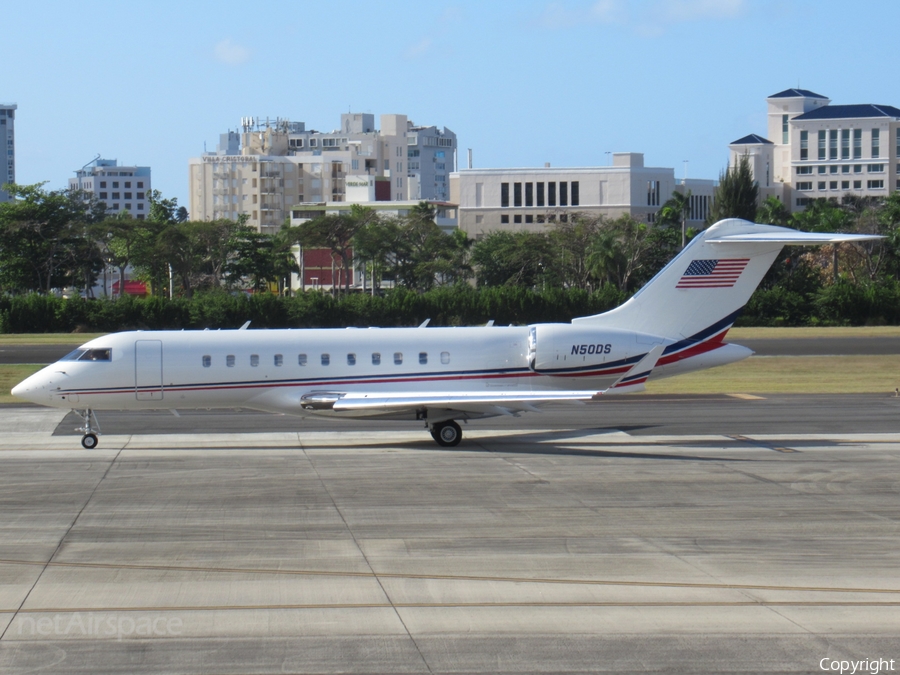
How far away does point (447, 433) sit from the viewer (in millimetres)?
24438

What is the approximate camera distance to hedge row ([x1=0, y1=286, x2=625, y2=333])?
245 feet

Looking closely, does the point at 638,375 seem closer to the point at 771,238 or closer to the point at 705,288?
the point at 705,288

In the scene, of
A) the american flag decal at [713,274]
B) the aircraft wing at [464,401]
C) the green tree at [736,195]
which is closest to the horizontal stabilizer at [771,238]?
the american flag decal at [713,274]

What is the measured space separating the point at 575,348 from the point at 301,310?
52.3 meters

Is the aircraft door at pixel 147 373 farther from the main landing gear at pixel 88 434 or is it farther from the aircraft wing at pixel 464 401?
the aircraft wing at pixel 464 401

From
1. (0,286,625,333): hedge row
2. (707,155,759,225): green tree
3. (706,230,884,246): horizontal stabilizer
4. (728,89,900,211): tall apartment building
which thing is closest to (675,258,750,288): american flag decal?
(706,230,884,246): horizontal stabilizer

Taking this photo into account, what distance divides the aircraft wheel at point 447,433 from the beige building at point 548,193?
104 metres

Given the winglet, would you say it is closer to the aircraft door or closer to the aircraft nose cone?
the aircraft door

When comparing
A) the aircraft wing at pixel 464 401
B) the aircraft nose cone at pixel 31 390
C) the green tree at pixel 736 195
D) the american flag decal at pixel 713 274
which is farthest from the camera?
the green tree at pixel 736 195

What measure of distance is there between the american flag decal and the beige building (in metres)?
102

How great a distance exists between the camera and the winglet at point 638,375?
24.2 m

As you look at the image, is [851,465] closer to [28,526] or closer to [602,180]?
[28,526]

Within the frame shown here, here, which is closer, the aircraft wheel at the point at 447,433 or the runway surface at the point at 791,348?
the aircraft wheel at the point at 447,433

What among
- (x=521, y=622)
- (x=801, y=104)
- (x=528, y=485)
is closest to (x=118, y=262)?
(x=528, y=485)
